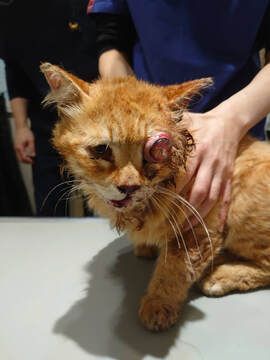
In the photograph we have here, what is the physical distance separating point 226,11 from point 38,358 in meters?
0.81

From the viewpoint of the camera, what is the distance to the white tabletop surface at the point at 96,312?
0.73 m

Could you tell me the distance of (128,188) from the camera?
69cm

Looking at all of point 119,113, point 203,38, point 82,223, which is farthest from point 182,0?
point 82,223

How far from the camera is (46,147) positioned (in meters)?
1.53

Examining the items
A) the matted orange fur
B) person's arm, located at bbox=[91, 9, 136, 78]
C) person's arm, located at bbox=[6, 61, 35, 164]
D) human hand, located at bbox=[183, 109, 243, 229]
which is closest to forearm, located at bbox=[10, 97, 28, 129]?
person's arm, located at bbox=[6, 61, 35, 164]

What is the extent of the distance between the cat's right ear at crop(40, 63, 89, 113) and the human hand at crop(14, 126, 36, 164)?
0.79 m

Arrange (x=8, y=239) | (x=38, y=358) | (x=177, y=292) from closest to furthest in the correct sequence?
1. (x=38, y=358)
2. (x=177, y=292)
3. (x=8, y=239)

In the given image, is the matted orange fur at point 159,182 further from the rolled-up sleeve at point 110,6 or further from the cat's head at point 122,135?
the rolled-up sleeve at point 110,6

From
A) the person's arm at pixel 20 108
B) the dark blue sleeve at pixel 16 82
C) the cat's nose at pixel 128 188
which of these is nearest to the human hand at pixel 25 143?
the person's arm at pixel 20 108

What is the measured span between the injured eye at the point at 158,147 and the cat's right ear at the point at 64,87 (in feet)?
0.54

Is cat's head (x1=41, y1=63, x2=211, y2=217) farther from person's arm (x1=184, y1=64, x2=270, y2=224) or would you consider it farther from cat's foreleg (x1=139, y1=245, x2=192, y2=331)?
cat's foreleg (x1=139, y1=245, x2=192, y2=331)

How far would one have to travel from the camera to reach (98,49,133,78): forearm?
1040 millimetres

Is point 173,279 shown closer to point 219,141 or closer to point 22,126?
point 219,141

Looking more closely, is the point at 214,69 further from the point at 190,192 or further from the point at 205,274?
the point at 205,274
